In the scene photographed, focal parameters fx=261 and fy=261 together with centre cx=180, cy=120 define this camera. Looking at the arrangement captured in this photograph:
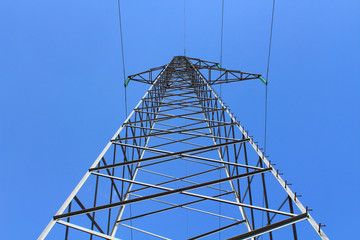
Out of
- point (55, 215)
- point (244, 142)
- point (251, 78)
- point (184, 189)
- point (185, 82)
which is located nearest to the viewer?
point (55, 215)

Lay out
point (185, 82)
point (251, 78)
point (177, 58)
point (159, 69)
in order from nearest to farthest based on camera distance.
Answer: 1. point (251, 78)
2. point (185, 82)
3. point (159, 69)
4. point (177, 58)

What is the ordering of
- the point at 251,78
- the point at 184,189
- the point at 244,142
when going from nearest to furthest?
the point at 184,189 < the point at 244,142 < the point at 251,78

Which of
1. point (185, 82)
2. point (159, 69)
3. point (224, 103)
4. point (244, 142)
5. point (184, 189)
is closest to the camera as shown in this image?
point (184, 189)

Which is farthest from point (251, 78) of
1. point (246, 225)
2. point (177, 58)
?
point (177, 58)

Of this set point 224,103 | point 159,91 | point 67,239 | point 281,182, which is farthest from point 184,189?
point 159,91

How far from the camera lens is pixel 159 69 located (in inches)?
574

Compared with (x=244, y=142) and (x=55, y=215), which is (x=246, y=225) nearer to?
(x=244, y=142)

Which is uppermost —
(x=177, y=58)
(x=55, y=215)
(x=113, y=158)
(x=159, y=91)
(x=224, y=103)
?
(x=177, y=58)

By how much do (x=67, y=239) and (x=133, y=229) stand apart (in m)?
2.42

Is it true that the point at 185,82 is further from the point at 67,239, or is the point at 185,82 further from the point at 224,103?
the point at 67,239

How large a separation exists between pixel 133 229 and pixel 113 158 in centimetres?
178

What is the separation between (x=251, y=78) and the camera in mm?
11078

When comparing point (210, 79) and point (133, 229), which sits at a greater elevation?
point (210, 79)

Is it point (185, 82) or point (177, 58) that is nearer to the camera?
point (185, 82)
